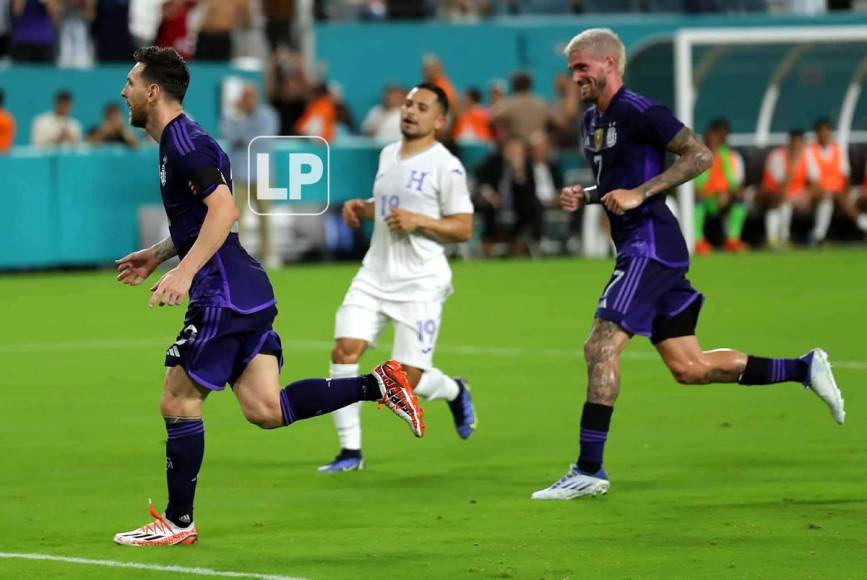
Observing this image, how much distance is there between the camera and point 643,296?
965 centimetres

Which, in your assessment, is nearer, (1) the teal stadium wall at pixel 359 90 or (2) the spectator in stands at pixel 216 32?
(1) the teal stadium wall at pixel 359 90

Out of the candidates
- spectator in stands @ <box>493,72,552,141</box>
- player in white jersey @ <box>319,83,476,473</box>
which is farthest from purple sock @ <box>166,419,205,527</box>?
spectator in stands @ <box>493,72,552,141</box>

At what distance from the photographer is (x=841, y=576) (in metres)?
7.48

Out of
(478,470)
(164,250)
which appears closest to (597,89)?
(478,470)

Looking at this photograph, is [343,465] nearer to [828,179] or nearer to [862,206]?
[828,179]

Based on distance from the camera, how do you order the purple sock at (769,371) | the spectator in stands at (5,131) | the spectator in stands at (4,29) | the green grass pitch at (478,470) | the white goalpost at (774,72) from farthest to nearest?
the spectator in stands at (4,29) < the white goalpost at (774,72) < the spectator in stands at (5,131) < the purple sock at (769,371) < the green grass pitch at (478,470)

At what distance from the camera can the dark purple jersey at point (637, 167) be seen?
9719mm

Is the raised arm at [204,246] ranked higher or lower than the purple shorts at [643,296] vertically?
higher

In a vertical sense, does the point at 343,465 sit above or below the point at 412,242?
below

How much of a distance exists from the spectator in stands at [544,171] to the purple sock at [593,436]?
18714 millimetres

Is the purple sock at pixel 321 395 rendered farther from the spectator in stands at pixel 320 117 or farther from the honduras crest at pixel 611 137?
the spectator in stands at pixel 320 117

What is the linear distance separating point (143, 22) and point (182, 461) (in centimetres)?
2169

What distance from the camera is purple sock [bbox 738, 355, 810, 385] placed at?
994 centimetres

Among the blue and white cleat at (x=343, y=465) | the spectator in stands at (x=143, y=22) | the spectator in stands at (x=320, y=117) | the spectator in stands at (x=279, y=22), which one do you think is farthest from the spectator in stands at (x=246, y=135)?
the blue and white cleat at (x=343, y=465)
